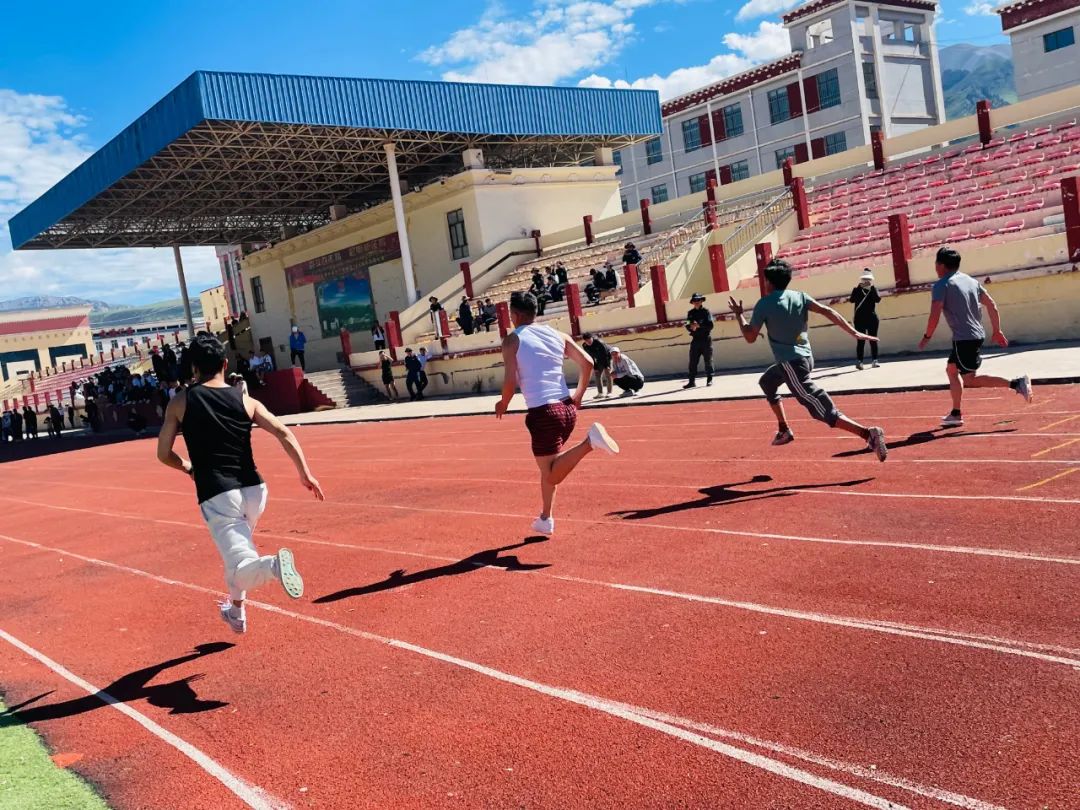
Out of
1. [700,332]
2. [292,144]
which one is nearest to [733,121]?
[292,144]

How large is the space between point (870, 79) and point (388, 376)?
1231 inches

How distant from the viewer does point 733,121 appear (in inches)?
2021

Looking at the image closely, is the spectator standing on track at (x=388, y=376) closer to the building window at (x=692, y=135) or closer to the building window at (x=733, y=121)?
the building window at (x=733, y=121)

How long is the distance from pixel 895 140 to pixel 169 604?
24996 mm

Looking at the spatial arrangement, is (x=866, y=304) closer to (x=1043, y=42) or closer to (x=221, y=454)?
(x=221, y=454)

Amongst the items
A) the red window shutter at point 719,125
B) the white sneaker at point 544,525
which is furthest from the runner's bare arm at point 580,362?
the red window shutter at point 719,125

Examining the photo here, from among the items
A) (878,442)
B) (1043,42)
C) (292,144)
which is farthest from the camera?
(1043,42)

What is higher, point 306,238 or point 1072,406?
point 306,238

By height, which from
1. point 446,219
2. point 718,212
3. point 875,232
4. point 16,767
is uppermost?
point 446,219

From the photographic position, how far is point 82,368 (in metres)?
64.6

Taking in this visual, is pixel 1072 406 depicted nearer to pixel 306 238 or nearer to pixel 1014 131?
pixel 1014 131

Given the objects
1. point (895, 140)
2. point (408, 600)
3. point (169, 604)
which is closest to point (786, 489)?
point (408, 600)

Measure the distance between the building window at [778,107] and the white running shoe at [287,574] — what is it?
159ft

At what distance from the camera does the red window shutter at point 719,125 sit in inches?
2047
